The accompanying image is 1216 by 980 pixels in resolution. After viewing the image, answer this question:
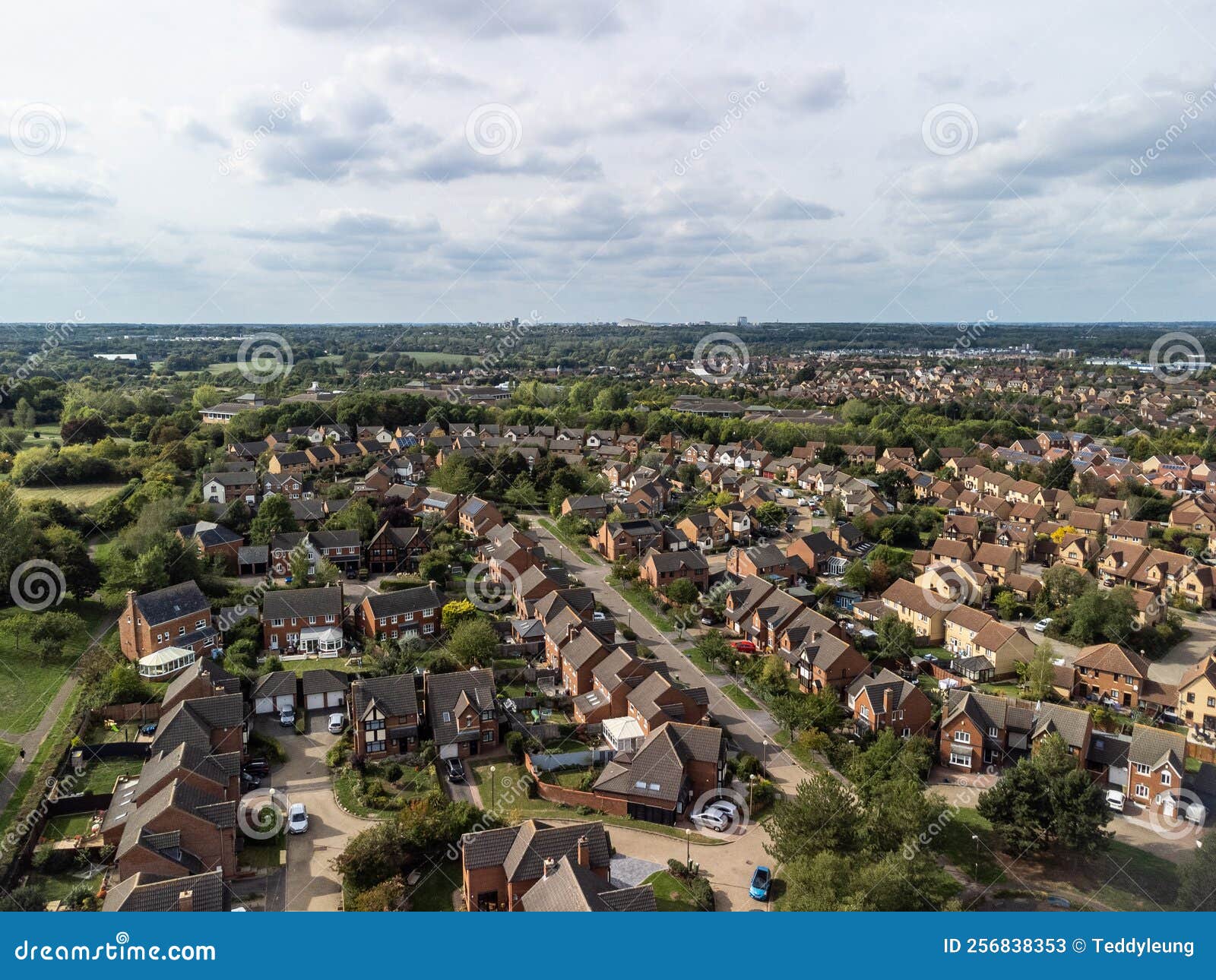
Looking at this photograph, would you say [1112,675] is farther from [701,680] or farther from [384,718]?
[384,718]

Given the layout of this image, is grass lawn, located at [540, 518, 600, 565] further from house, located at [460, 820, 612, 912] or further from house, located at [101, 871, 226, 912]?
house, located at [101, 871, 226, 912]

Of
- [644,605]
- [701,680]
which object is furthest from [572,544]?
[701,680]

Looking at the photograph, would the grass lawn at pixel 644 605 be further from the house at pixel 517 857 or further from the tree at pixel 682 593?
the house at pixel 517 857

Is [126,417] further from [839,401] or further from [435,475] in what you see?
[839,401]

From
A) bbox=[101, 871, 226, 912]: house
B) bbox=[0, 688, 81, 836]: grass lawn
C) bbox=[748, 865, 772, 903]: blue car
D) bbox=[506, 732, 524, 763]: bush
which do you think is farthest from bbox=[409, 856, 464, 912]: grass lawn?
bbox=[0, 688, 81, 836]: grass lawn
